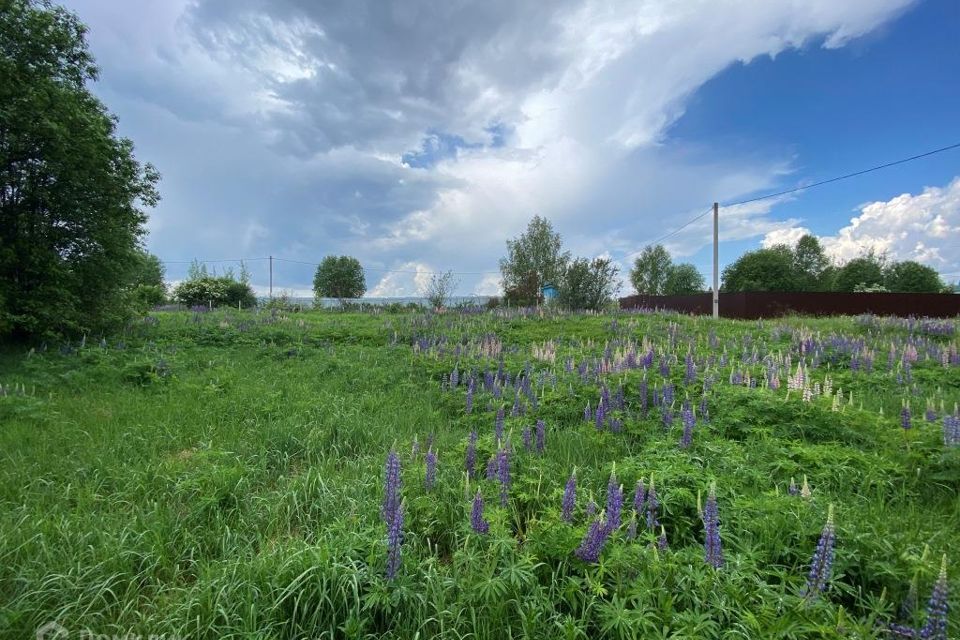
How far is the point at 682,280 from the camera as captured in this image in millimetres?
74188

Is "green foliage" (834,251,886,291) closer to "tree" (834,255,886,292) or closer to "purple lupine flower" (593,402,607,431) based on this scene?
"tree" (834,255,886,292)

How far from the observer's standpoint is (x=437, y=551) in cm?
296

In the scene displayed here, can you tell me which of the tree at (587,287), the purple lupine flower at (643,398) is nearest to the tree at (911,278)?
the tree at (587,287)

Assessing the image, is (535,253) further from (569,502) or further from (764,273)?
(569,502)

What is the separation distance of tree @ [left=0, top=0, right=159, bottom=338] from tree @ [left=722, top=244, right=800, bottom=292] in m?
58.3

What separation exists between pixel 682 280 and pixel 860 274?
26.4 m

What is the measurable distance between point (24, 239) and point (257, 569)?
10.7 metres

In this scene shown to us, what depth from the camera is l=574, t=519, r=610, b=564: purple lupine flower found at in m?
2.40

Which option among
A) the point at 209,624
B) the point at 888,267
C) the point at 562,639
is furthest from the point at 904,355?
the point at 888,267

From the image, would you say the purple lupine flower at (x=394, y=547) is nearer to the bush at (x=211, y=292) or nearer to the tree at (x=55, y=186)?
the tree at (x=55, y=186)

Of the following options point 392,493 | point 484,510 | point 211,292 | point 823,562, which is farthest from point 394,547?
point 211,292

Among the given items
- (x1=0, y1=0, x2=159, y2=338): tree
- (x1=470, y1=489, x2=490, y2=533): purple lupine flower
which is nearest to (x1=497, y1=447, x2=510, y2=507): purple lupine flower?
(x1=470, y1=489, x2=490, y2=533): purple lupine flower

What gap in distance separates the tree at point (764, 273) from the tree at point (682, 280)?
55.5ft

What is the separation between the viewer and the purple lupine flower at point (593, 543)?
2396mm
